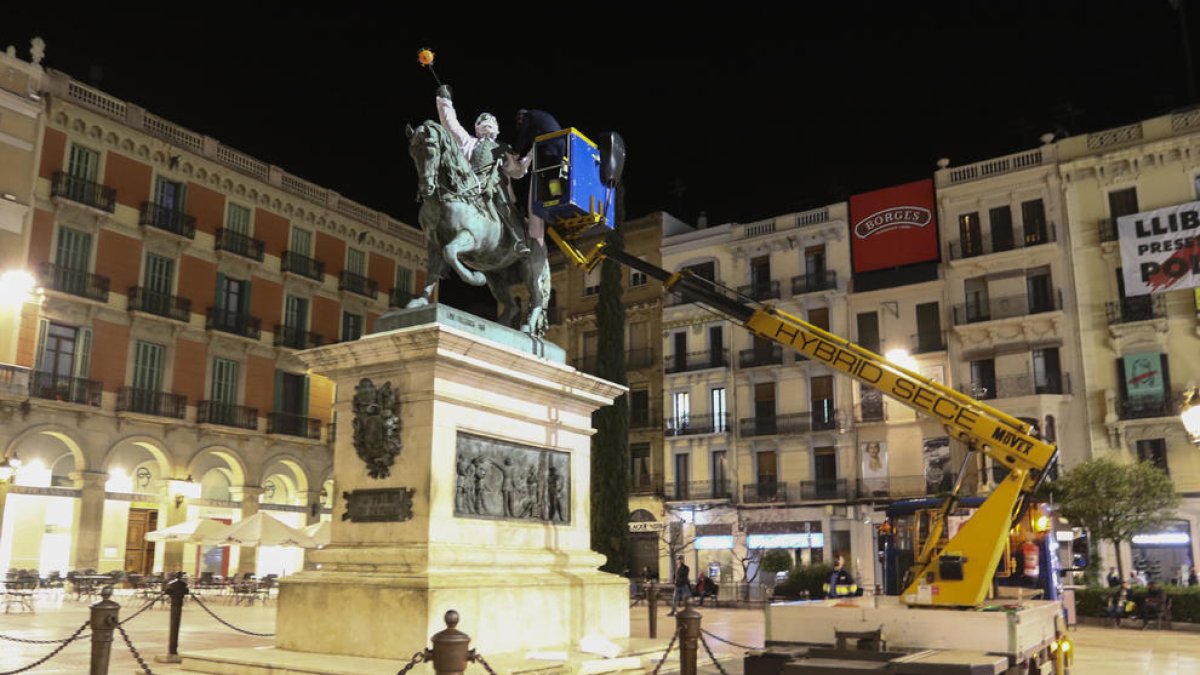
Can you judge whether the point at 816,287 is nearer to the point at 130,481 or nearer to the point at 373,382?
the point at 130,481

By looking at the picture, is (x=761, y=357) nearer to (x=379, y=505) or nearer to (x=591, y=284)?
(x=591, y=284)

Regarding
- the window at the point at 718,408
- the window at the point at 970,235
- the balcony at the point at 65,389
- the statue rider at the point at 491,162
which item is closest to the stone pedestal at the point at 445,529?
the statue rider at the point at 491,162

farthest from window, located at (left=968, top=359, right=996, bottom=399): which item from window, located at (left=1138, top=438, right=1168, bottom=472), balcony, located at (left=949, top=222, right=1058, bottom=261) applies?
window, located at (left=1138, top=438, right=1168, bottom=472)

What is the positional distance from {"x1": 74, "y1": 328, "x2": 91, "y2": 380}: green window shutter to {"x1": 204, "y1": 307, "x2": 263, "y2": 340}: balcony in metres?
4.40

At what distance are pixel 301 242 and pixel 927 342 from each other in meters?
24.1

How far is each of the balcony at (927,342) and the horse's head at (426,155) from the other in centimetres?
3260

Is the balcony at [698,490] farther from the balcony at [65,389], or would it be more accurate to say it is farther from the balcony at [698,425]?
the balcony at [65,389]

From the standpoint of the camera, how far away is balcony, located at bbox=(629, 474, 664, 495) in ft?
144

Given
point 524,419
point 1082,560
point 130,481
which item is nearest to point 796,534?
point 1082,560

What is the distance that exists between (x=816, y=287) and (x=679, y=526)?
11.2 metres

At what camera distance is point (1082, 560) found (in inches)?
931

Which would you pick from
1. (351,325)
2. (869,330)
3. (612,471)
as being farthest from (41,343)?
(869,330)

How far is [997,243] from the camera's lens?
125ft

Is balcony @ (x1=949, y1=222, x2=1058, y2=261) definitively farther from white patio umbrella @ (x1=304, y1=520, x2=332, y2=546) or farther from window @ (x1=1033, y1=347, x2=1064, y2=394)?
white patio umbrella @ (x1=304, y1=520, x2=332, y2=546)
